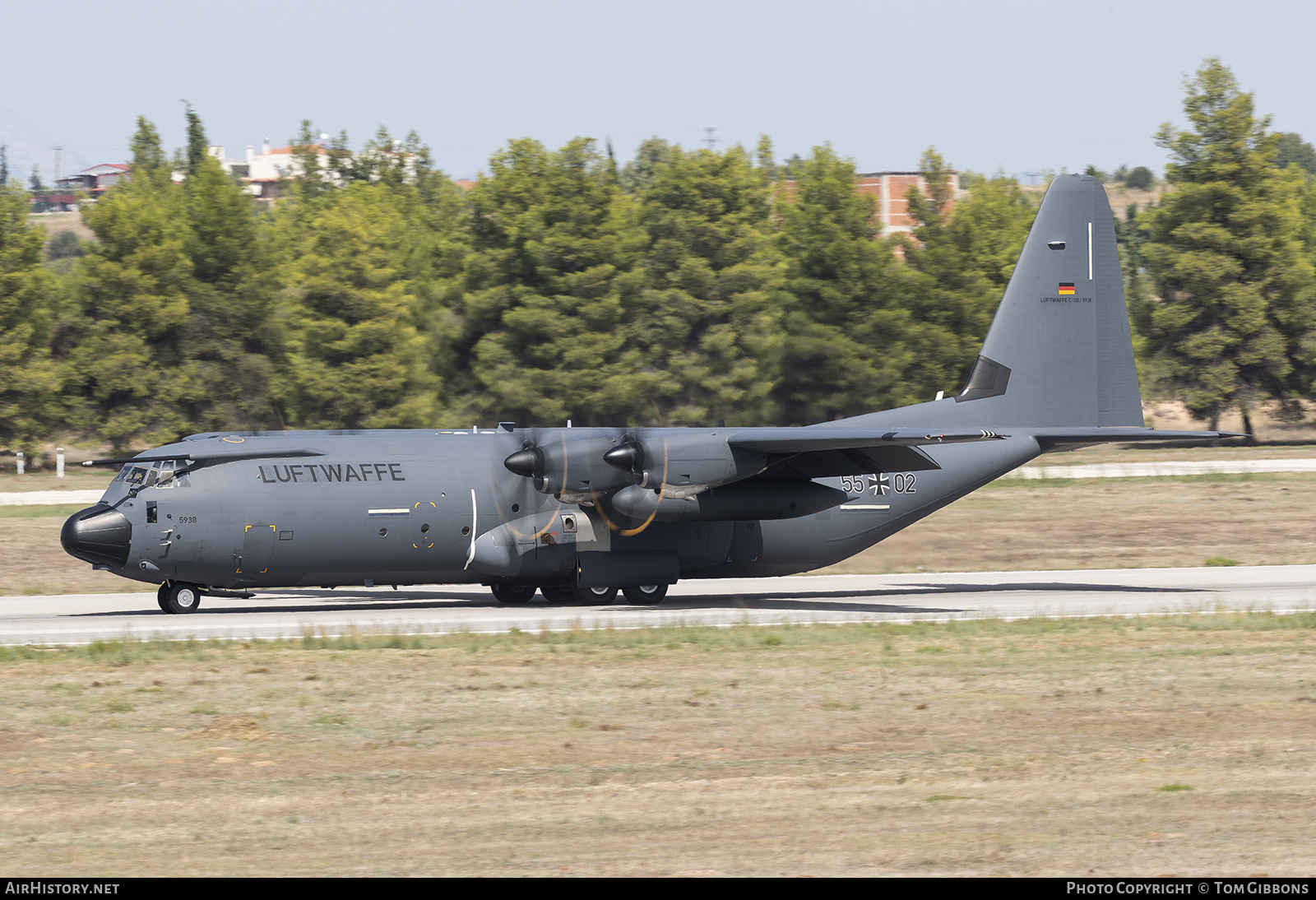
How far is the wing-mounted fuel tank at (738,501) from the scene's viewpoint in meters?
24.8

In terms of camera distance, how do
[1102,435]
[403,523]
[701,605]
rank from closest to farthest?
1. [403,523]
2. [1102,435]
3. [701,605]

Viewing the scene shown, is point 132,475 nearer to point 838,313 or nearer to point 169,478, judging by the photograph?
point 169,478

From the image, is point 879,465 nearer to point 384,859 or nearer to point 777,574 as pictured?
point 777,574

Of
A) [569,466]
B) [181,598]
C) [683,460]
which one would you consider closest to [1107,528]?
[683,460]

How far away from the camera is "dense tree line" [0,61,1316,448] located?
54.5m

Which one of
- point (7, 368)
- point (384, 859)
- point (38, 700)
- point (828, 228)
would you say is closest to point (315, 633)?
point (38, 700)

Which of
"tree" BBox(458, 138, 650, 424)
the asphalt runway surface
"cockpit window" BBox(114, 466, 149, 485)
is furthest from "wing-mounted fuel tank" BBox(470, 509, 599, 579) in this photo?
"tree" BBox(458, 138, 650, 424)

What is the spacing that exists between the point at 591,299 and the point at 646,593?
32955 mm

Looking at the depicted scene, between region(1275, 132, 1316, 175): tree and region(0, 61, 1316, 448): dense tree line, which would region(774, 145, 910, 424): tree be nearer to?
region(0, 61, 1316, 448): dense tree line

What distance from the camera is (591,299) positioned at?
57750 mm

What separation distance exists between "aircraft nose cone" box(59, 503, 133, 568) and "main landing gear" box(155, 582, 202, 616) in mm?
1528

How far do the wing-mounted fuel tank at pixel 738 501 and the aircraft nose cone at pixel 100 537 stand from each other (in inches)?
329
